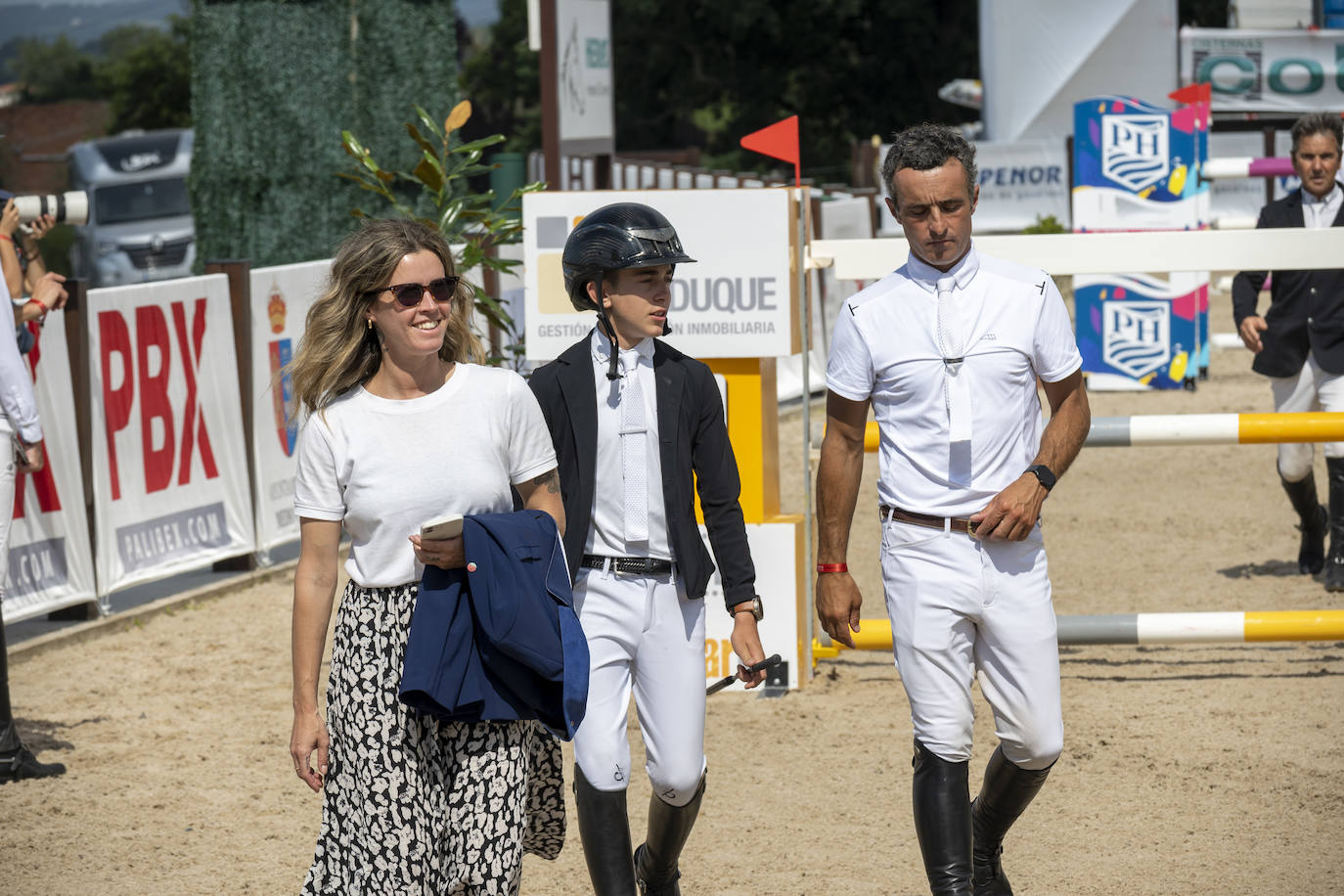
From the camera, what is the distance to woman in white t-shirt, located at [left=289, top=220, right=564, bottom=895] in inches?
135

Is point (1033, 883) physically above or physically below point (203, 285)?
below

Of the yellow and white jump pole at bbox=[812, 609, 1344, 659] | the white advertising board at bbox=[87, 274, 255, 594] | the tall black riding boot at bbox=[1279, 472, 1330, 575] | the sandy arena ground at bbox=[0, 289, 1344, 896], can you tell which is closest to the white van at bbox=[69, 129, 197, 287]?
the white advertising board at bbox=[87, 274, 255, 594]

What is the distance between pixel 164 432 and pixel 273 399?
3.61 feet

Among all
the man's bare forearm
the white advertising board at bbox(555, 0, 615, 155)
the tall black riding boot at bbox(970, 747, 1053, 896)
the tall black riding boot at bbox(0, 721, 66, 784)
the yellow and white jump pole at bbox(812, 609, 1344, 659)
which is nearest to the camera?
the man's bare forearm

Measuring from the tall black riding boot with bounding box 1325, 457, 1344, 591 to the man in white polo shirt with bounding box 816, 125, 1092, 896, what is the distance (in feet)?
15.0

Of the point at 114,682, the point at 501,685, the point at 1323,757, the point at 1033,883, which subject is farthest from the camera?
the point at 114,682

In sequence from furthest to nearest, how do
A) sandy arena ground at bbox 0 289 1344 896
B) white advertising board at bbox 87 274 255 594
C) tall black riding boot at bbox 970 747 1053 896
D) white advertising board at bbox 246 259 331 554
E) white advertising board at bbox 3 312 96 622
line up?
white advertising board at bbox 246 259 331 554
white advertising board at bbox 87 274 255 594
white advertising board at bbox 3 312 96 622
sandy arena ground at bbox 0 289 1344 896
tall black riding boot at bbox 970 747 1053 896

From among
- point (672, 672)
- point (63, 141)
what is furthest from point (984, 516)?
point (63, 141)

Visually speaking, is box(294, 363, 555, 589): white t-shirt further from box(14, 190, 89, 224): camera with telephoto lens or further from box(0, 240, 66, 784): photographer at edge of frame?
box(14, 190, 89, 224): camera with telephoto lens

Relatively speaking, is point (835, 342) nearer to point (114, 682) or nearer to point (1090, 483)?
point (114, 682)

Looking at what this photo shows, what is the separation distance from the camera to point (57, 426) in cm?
842

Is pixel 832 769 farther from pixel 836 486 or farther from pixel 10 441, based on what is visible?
pixel 10 441

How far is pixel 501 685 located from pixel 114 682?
16.2ft

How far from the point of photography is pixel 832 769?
20.4 ft
